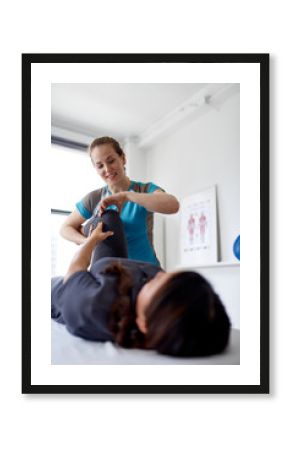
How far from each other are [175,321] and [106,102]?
693 millimetres

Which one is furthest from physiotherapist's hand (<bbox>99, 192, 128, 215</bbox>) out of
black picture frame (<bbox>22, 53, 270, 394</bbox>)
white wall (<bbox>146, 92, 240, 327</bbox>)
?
black picture frame (<bbox>22, 53, 270, 394</bbox>)

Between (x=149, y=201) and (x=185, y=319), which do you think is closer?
(x=185, y=319)

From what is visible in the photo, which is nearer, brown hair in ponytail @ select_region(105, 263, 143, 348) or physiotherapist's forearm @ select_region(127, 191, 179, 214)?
brown hair in ponytail @ select_region(105, 263, 143, 348)

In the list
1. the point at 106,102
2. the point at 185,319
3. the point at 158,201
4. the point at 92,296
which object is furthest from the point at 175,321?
the point at 106,102

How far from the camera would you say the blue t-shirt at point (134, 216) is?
127cm

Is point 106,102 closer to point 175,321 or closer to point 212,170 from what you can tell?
point 212,170

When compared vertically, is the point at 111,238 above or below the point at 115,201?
below

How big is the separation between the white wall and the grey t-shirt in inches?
4.6

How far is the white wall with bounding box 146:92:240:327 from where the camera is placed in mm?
1285

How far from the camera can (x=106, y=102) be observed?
1.32 meters

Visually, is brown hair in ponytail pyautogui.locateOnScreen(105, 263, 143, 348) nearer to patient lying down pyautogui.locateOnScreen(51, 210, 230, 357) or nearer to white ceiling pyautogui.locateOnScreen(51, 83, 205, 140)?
patient lying down pyautogui.locateOnScreen(51, 210, 230, 357)

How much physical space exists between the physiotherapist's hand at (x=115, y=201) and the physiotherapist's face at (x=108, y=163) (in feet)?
0.13

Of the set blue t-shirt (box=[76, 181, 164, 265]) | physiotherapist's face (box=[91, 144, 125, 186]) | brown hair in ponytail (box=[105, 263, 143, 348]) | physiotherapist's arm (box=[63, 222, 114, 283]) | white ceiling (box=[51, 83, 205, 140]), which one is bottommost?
brown hair in ponytail (box=[105, 263, 143, 348])
